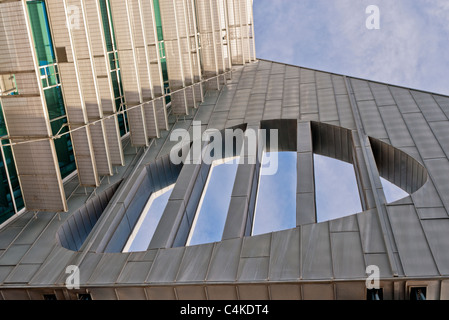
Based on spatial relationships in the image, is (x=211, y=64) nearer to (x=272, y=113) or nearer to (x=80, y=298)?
(x=272, y=113)

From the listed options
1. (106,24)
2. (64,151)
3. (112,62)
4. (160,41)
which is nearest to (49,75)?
(64,151)

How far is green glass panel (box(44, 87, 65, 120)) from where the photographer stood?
16953 millimetres

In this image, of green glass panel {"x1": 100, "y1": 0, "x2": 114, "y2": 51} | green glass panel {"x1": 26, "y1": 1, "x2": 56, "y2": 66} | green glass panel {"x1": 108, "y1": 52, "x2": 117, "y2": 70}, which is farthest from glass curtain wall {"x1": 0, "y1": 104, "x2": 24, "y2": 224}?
green glass panel {"x1": 100, "y1": 0, "x2": 114, "y2": 51}

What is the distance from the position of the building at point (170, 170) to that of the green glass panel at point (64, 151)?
79mm

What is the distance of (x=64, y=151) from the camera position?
18156mm

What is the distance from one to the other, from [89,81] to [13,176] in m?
4.54

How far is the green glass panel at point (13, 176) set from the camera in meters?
15.7

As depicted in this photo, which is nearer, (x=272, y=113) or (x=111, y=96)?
(x=111, y=96)

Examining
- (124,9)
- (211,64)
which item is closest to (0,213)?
(124,9)

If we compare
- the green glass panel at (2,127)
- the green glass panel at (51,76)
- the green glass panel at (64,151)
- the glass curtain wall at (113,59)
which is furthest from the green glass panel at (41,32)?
the glass curtain wall at (113,59)

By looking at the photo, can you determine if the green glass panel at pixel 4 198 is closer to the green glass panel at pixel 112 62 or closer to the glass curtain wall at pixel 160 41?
the green glass panel at pixel 112 62

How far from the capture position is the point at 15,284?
12.8 m

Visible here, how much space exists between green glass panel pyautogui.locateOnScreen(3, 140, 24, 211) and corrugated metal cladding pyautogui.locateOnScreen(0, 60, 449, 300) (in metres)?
0.65

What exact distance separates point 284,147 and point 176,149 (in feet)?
19.3
